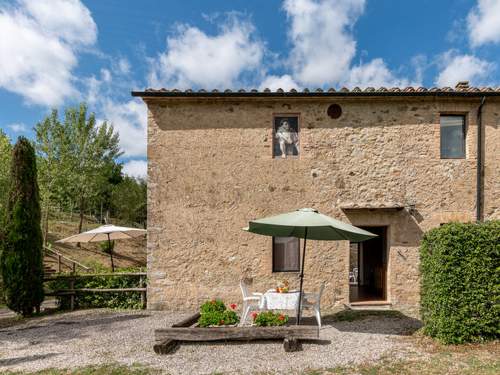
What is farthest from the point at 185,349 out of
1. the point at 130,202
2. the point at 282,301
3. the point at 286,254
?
the point at 130,202

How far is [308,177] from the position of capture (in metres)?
8.84

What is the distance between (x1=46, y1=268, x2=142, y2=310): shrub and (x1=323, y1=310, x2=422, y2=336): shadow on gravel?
5559mm

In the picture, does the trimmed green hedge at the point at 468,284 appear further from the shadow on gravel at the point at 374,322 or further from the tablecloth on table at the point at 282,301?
the tablecloth on table at the point at 282,301

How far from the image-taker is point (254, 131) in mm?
8922

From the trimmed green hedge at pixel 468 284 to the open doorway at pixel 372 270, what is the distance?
11.2 feet

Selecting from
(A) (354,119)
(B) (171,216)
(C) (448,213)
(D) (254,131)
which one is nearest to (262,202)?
(D) (254,131)

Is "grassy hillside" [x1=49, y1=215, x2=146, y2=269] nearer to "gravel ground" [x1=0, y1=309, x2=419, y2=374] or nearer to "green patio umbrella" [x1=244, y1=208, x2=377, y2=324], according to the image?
"gravel ground" [x1=0, y1=309, x2=419, y2=374]

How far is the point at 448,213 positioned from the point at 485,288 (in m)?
3.53

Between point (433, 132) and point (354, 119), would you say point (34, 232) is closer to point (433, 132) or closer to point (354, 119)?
point (354, 119)

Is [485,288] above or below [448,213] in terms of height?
below

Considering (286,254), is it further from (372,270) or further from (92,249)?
(92,249)

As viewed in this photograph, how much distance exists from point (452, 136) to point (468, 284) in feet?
16.7

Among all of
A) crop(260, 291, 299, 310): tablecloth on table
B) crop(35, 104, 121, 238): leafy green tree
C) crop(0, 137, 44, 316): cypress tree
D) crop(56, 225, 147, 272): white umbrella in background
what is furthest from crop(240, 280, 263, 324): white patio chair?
crop(35, 104, 121, 238): leafy green tree

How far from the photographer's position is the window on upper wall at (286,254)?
29.1ft
